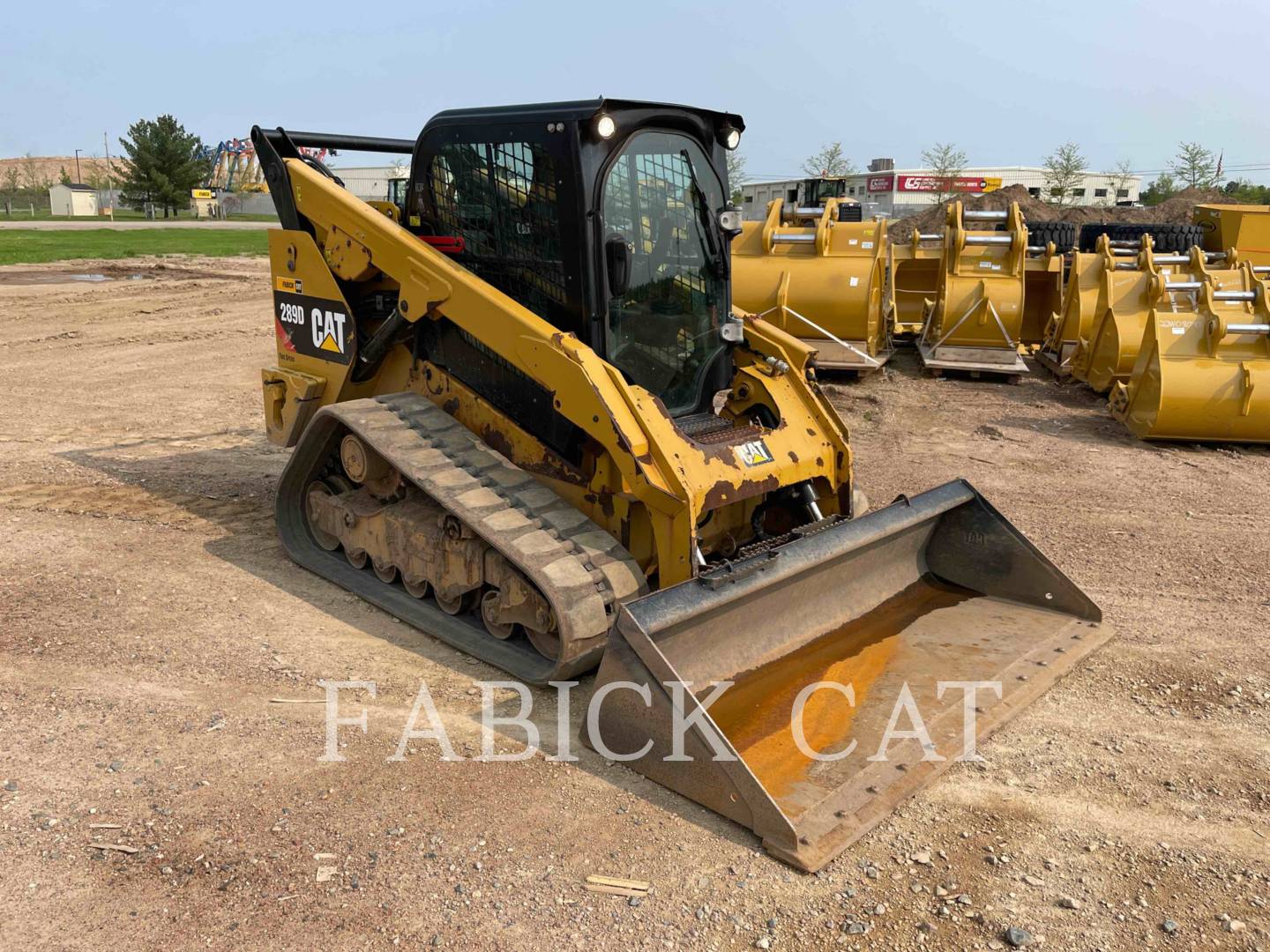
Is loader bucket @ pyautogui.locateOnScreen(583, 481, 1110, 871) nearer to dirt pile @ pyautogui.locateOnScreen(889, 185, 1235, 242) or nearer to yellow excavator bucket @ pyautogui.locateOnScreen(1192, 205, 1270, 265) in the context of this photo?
yellow excavator bucket @ pyautogui.locateOnScreen(1192, 205, 1270, 265)

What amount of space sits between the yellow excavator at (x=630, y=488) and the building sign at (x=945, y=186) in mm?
38528

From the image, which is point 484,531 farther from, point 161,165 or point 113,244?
point 161,165

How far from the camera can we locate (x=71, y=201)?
2657 inches

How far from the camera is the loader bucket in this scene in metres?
3.46

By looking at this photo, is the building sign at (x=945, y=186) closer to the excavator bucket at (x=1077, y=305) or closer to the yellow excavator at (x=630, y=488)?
the excavator bucket at (x=1077, y=305)

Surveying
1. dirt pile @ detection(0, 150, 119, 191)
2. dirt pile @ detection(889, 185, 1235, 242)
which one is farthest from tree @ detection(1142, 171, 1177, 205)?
dirt pile @ detection(0, 150, 119, 191)

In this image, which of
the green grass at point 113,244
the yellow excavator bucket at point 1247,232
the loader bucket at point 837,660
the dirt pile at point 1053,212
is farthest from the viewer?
the dirt pile at point 1053,212

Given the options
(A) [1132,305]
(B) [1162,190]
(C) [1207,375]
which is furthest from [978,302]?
(B) [1162,190]

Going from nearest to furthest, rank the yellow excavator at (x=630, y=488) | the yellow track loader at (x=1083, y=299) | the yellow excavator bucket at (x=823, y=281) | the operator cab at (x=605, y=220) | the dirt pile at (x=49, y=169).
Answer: the yellow excavator at (x=630, y=488), the operator cab at (x=605, y=220), the yellow track loader at (x=1083, y=299), the yellow excavator bucket at (x=823, y=281), the dirt pile at (x=49, y=169)

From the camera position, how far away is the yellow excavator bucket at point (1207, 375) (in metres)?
8.55

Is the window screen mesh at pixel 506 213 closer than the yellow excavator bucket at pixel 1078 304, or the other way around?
the window screen mesh at pixel 506 213

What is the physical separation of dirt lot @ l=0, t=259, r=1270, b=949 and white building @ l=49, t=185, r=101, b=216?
71033mm

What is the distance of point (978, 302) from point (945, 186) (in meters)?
35.1

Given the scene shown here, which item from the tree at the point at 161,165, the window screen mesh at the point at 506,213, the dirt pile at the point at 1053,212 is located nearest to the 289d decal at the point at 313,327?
the window screen mesh at the point at 506,213
